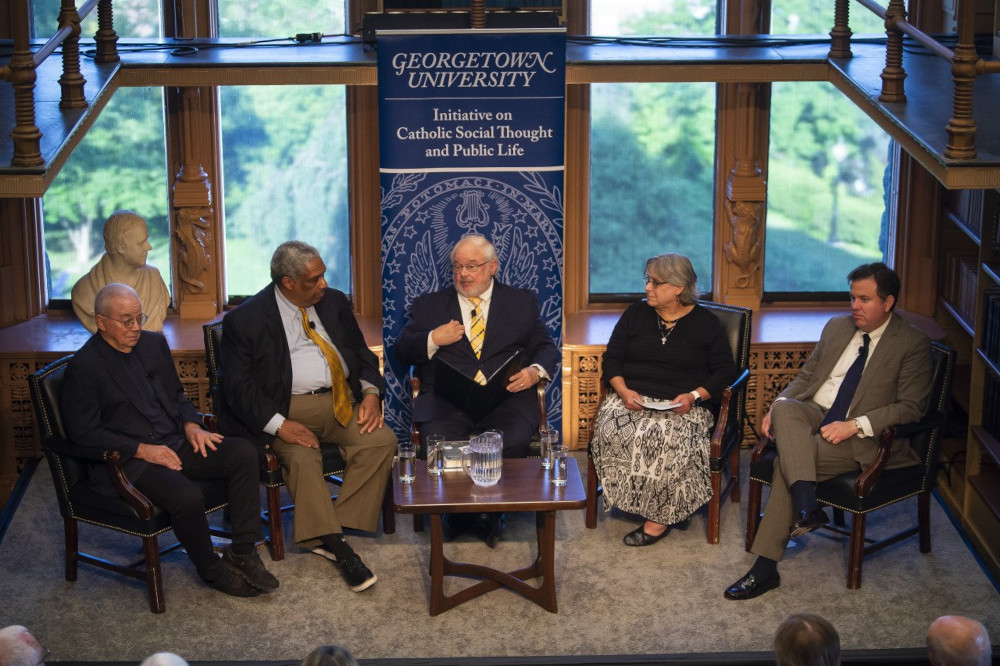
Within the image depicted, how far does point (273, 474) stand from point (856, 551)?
7.97 ft

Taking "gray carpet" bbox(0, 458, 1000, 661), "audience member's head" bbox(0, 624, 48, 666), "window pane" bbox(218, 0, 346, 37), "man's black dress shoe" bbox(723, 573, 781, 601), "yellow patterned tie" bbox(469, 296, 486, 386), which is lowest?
"gray carpet" bbox(0, 458, 1000, 661)

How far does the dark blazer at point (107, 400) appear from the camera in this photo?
5.27 meters

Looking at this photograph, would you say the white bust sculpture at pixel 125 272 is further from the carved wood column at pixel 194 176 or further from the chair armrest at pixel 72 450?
the carved wood column at pixel 194 176

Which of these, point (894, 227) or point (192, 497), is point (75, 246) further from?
point (894, 227)

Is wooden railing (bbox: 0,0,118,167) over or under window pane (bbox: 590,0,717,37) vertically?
under

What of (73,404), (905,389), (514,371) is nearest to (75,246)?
(73,404)

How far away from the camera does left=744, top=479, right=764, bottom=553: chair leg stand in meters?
5.75

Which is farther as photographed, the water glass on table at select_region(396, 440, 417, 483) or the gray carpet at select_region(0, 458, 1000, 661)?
the water glass on table at select_region(396, 440, 417, 483)

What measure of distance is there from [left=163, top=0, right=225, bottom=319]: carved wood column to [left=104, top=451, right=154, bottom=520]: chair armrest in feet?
7.92

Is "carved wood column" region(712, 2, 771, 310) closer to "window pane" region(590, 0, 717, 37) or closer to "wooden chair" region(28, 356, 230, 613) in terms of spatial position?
"window pane" region(590, 0, 717, 37)

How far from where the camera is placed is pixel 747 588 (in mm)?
5359

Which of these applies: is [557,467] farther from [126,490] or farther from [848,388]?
[126,490]

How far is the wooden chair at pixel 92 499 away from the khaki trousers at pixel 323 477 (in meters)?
0.31

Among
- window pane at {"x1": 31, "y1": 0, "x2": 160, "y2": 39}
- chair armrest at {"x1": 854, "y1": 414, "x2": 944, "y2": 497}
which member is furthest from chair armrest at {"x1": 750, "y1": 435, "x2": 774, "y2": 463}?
window pane at {"x1": 31, "y1": 0, "x2": 160, "y2": 39}
